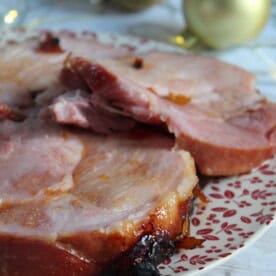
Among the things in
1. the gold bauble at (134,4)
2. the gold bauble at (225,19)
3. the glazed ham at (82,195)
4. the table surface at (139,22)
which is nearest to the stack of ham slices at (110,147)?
the glazed ham at (82,195)

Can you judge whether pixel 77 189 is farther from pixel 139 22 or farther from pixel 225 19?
pixel 139 22

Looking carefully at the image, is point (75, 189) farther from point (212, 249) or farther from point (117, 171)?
point (212, 249)

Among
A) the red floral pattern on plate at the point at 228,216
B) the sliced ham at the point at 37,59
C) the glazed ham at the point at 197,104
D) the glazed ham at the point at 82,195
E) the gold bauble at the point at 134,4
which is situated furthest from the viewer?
the gold bauble at the point at 134,4

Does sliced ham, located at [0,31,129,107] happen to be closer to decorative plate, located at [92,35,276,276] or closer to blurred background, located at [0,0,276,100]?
blurred background, located at [0,0,276,100]

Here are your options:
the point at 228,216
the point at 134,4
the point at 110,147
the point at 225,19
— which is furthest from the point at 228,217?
the point at 134,4

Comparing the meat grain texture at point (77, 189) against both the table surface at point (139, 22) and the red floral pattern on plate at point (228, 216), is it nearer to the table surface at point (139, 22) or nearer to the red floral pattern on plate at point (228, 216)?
the red floral pattern on plate at point (228, 216)

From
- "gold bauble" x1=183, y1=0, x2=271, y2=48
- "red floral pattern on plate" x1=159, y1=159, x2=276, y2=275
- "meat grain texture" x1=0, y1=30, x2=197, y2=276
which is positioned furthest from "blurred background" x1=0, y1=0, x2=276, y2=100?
"meat grain texture" x1=0, y1=30, x2=197, y2=276
